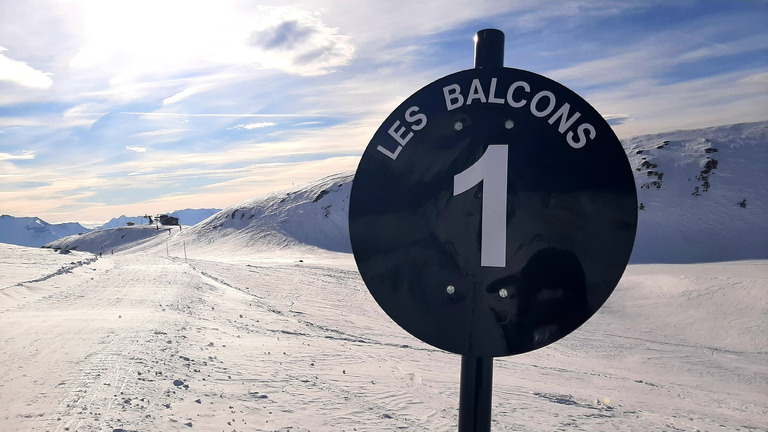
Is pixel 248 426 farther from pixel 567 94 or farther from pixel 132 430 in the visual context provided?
pixel 567 94

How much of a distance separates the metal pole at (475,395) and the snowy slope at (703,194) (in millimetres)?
39258

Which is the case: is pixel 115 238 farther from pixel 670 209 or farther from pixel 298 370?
pixel 670 209

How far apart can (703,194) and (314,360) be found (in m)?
52.3

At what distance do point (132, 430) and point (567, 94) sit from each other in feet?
13.4

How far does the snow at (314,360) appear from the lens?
13.8ft

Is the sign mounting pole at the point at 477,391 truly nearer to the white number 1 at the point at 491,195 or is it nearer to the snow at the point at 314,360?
the white number 1 at the point at 491,195

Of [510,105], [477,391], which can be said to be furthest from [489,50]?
[477,391]

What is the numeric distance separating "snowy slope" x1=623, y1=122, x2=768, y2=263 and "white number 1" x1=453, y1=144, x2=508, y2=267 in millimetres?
39334

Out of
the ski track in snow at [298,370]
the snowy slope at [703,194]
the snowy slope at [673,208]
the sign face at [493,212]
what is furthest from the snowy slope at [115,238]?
the sign face at [493,212]

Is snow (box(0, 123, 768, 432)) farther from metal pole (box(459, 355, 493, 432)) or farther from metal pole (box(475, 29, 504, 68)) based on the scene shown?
metal pole (box(475, 29, 504, 68))

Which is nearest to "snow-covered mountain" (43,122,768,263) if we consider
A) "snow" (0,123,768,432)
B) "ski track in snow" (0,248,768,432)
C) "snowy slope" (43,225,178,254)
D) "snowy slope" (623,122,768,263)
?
"snowy slope" (623,122,768,263)

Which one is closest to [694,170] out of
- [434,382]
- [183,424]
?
[434,382]

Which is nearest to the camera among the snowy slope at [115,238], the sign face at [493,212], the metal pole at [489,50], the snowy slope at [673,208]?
the sign face at [493,212]

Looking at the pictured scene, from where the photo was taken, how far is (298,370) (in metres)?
5.66
